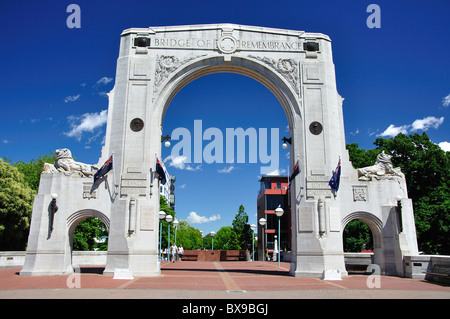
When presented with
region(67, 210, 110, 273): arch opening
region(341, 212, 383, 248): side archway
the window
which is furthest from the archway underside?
the window

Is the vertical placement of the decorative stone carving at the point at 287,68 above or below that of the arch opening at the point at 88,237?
above

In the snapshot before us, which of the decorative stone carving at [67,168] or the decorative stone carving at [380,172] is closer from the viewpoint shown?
the decorative stone carving at [67,168]

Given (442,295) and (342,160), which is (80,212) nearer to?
(342,160)

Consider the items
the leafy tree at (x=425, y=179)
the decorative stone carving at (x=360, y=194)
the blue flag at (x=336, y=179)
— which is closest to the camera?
the blue flag at (x=336, y=179)

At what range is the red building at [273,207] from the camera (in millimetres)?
67812

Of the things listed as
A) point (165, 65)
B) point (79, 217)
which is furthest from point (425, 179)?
point (79, 217)

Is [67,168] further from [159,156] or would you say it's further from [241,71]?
[241,71]

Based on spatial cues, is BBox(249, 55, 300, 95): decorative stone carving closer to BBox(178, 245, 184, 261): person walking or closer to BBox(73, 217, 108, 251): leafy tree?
BBox(178, 245, 184, 261): person walking

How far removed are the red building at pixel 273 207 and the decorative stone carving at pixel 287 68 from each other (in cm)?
4767

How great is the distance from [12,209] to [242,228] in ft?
155

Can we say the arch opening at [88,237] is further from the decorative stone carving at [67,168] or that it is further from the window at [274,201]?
the window at [274,201]

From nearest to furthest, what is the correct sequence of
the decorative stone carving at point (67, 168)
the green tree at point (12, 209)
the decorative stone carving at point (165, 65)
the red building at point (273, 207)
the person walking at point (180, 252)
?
the decorative stone carving at point (67, 168), the decorative stone carving at point (165, 65), the green tree at point (12, 209), the person walking at point (180, 252), the red building at point (273, 207)

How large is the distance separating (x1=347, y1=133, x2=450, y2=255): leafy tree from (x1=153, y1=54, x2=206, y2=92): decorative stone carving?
21394 millimetres

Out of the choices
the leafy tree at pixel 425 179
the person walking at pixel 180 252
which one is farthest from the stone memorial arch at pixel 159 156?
the person walking at pixel 180 252
